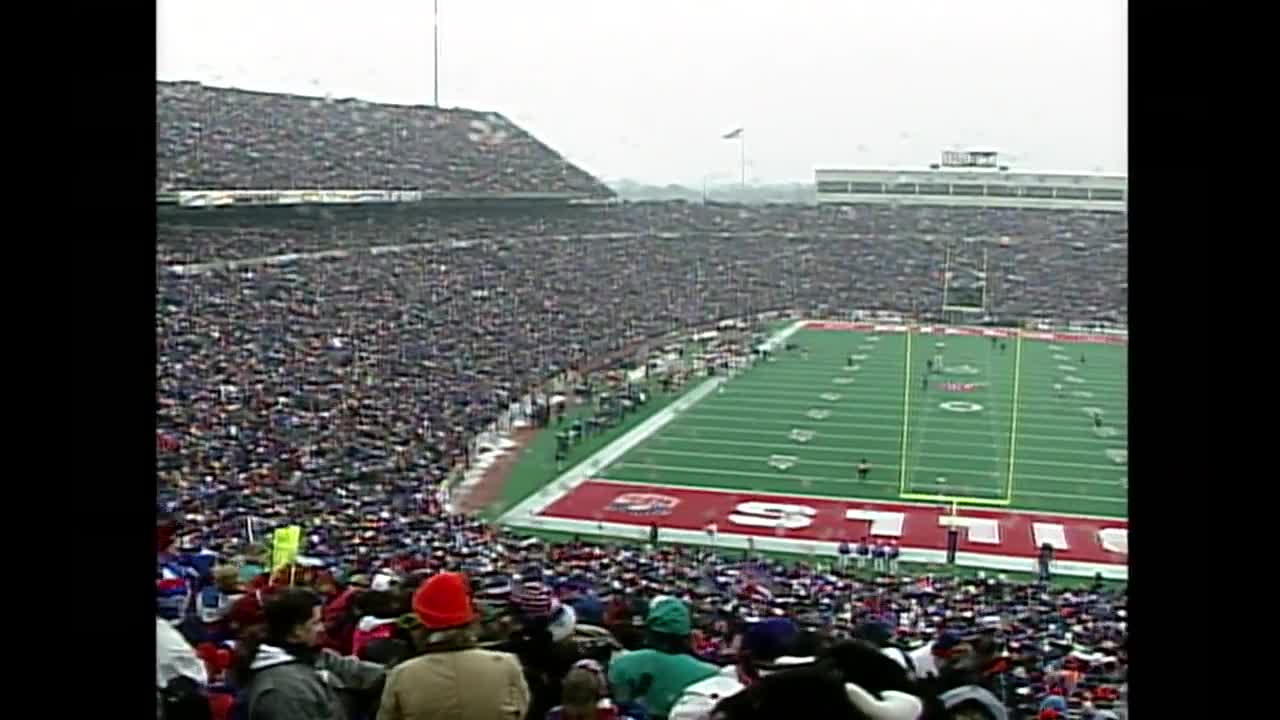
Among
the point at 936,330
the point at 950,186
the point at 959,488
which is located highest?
the point at 950,186

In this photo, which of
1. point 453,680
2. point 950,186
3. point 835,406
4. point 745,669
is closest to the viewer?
point 453,680

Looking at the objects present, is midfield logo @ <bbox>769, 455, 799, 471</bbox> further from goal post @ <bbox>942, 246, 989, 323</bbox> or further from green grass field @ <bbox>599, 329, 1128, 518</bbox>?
goal post @ <bbox>942, 246, 989, 323</bbox>

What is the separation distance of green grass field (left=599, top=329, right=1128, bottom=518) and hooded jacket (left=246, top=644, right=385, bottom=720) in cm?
79

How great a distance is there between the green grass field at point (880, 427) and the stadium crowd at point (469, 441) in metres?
0.11

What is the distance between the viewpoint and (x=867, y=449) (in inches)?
101

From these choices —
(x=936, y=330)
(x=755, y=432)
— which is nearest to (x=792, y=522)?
(x=755, y=432)

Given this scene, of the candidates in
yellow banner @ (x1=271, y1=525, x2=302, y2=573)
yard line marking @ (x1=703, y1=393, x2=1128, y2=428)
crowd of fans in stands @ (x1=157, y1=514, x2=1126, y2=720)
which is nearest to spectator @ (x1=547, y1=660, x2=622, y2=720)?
crowd of fans in stands @ (x1=157, y1=514, x2=1126, y2=720)

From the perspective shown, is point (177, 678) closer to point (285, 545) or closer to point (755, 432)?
point (285, 545)

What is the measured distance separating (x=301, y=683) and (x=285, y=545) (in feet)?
1.80

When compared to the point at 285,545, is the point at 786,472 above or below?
above

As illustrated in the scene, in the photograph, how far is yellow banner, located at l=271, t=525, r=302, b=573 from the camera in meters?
2.31

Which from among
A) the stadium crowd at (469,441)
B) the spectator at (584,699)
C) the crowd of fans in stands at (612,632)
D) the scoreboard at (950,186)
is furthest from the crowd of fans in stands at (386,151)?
the spectator at (584,699)
